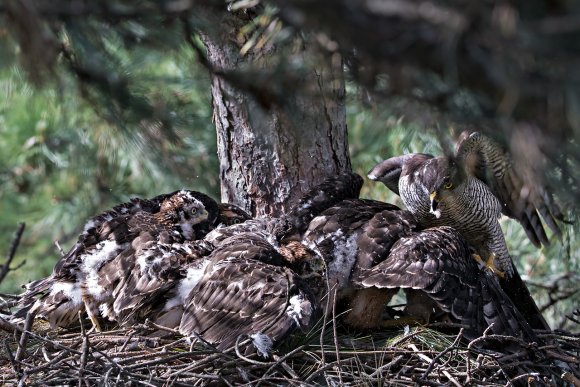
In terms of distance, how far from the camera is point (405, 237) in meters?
5.07

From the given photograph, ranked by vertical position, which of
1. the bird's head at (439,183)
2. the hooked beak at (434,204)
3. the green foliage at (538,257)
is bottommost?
the green foliage at (538,257)

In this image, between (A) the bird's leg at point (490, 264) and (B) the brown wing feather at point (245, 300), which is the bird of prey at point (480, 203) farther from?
(B) the brown wing feather at point (245, 300)

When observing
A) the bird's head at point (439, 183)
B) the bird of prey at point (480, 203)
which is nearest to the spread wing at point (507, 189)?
the bird of prey at point (480, 203)

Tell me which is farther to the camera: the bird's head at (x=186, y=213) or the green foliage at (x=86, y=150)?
the bird's head at (x=186, y=213)

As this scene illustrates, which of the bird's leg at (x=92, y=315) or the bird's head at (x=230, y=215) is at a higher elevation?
the bird's head at (x=230, y=215)

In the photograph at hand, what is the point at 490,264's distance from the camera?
574 centimetres

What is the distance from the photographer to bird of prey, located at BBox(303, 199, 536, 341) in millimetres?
4688

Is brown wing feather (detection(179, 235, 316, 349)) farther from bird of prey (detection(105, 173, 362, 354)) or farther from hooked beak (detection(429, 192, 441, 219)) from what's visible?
hooked beak (detection(429, 192, 441, 219))

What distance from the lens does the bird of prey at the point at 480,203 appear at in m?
5.58

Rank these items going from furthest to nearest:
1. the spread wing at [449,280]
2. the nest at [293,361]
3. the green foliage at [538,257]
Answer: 1. the green foliage at [538,257]
2. the spread wing at [449,280]
3. the nest at [293,361]

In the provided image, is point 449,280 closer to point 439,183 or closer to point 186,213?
point 439,183

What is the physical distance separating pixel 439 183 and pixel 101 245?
2242 mm

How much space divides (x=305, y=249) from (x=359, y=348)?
2.31 ft

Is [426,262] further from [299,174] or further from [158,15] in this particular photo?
[158,15]
